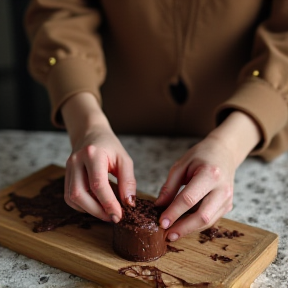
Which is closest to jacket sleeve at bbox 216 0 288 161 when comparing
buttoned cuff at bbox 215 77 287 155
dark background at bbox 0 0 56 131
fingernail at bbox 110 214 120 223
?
buttoned cuff at bbox 215 77 287 155

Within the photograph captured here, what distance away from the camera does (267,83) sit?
3.72 ft

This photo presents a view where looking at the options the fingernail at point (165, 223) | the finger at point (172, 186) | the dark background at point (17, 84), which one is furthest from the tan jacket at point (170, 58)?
the dark background at point (17, 84)

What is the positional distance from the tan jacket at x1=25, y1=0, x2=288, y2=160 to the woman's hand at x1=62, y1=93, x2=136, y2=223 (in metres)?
0.14

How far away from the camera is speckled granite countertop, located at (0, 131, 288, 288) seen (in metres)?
0.87

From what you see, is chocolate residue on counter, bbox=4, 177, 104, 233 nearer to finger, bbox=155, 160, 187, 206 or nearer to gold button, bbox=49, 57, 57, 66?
finger, bbox=155, 160, 187, 206

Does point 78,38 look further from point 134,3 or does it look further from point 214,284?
point 214,284

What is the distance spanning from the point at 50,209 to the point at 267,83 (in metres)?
0.48

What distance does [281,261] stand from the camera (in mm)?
917

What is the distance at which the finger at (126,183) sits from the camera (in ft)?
3.05

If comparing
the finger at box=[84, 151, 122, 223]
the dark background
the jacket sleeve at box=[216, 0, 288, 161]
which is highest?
the jacket sleeve at box=[216, 0, 288, 161]

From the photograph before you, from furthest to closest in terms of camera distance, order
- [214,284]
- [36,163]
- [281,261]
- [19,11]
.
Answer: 1. [19,11]
2. [36,163]
3. [281,261]
4. [214,284]

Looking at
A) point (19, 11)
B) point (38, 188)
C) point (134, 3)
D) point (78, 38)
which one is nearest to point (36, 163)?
point (38, 188)

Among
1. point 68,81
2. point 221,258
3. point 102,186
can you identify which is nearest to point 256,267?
point 221,258

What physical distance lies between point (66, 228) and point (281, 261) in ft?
1.14
